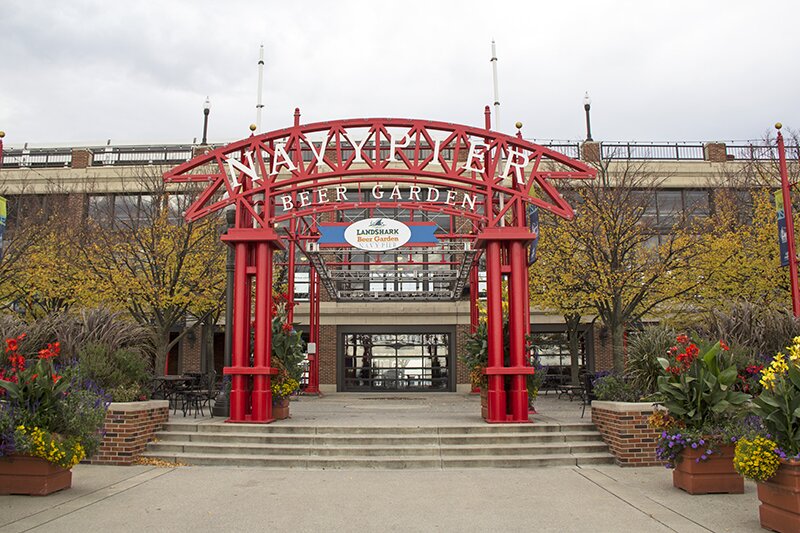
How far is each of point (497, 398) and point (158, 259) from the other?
12.9 metres

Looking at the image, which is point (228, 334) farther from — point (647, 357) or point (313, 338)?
point (313, 338)

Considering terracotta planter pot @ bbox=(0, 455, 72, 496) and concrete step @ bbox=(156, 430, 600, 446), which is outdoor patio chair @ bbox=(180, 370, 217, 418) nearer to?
concrete step @ bbox=(156, 430, 600, 446)

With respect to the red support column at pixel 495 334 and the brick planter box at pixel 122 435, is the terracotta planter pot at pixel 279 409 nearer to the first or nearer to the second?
the brick planter box at pixel 122 435

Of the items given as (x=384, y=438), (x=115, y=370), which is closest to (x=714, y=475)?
(x=384, y=438)

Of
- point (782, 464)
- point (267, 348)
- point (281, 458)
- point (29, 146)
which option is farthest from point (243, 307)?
point (29, 146)

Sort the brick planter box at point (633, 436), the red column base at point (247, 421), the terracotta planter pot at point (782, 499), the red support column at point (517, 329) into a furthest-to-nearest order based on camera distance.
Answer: the red support column at point (517, 329), the red column base at point (247, 421), the brick planter box at point (633, 436), the terracotta planter pot at point (782, 499)

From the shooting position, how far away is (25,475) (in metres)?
7.77

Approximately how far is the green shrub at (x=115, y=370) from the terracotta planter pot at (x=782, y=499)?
915 cm

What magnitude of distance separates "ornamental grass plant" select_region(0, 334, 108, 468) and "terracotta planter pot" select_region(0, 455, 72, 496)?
0.57ft

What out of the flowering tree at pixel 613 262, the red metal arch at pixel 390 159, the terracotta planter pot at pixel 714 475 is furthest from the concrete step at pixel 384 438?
the flowering tree at pixel 613 262

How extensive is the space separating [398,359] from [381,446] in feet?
58.4

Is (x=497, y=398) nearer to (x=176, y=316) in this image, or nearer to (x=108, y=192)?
(x=176, y=316)

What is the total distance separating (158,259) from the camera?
2045 centimetres

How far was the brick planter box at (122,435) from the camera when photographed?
10.1 m
